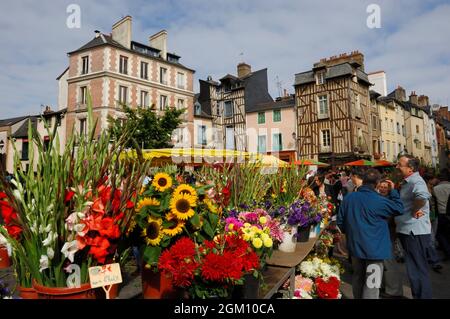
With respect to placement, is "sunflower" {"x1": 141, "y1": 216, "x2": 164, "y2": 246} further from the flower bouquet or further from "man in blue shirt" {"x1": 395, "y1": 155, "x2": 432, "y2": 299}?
"man in blue shirt" {"x1": 395, "y1": 155, "x2": 432, "y2": 299}

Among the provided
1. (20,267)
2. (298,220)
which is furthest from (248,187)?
(20,267)

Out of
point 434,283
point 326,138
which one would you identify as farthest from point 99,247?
point 326,138

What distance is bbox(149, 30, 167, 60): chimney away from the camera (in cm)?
2628

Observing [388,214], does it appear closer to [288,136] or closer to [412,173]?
[412,173]

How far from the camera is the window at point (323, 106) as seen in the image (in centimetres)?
2280

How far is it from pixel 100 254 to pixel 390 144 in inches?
1208

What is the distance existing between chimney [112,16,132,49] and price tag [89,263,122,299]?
25.2 metres

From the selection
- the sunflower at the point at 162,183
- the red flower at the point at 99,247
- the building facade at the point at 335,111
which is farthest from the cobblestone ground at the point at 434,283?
the building facade at the point at 335,111

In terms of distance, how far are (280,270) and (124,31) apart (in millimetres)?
25591

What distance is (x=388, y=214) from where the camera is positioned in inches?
127

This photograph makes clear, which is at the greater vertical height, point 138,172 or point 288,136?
point 288,136

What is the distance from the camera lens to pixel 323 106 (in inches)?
906

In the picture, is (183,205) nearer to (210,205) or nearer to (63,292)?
(210,205)

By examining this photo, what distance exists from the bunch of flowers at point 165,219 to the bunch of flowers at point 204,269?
0.20 meters
